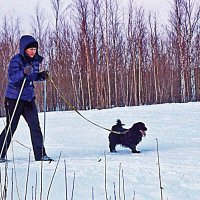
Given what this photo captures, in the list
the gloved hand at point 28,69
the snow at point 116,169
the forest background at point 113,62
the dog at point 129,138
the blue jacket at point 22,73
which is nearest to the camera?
the snow at point 116,169

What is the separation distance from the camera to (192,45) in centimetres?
2628

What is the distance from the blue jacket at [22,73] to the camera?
4.85 m

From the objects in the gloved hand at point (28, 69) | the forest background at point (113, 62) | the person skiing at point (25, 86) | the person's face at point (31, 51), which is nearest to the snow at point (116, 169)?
the person skiing at point (25, 86)

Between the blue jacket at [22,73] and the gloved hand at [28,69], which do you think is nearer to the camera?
the gloved hand at [28,69]

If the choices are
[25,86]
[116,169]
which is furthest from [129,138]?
[25,86]

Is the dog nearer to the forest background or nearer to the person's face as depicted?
the person's face

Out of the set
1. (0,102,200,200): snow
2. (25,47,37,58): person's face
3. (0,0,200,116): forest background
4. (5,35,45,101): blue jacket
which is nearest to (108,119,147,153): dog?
(0,102,200,200): snow

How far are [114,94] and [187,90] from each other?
5.02m

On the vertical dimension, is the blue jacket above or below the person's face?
below

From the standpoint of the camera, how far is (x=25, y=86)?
5.00m

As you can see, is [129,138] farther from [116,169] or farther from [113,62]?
[113,62]

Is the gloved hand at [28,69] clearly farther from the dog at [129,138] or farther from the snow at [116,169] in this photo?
the dog at [129,138]

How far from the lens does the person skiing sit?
4.86m

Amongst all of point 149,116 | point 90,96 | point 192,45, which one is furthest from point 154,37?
point 149,116
